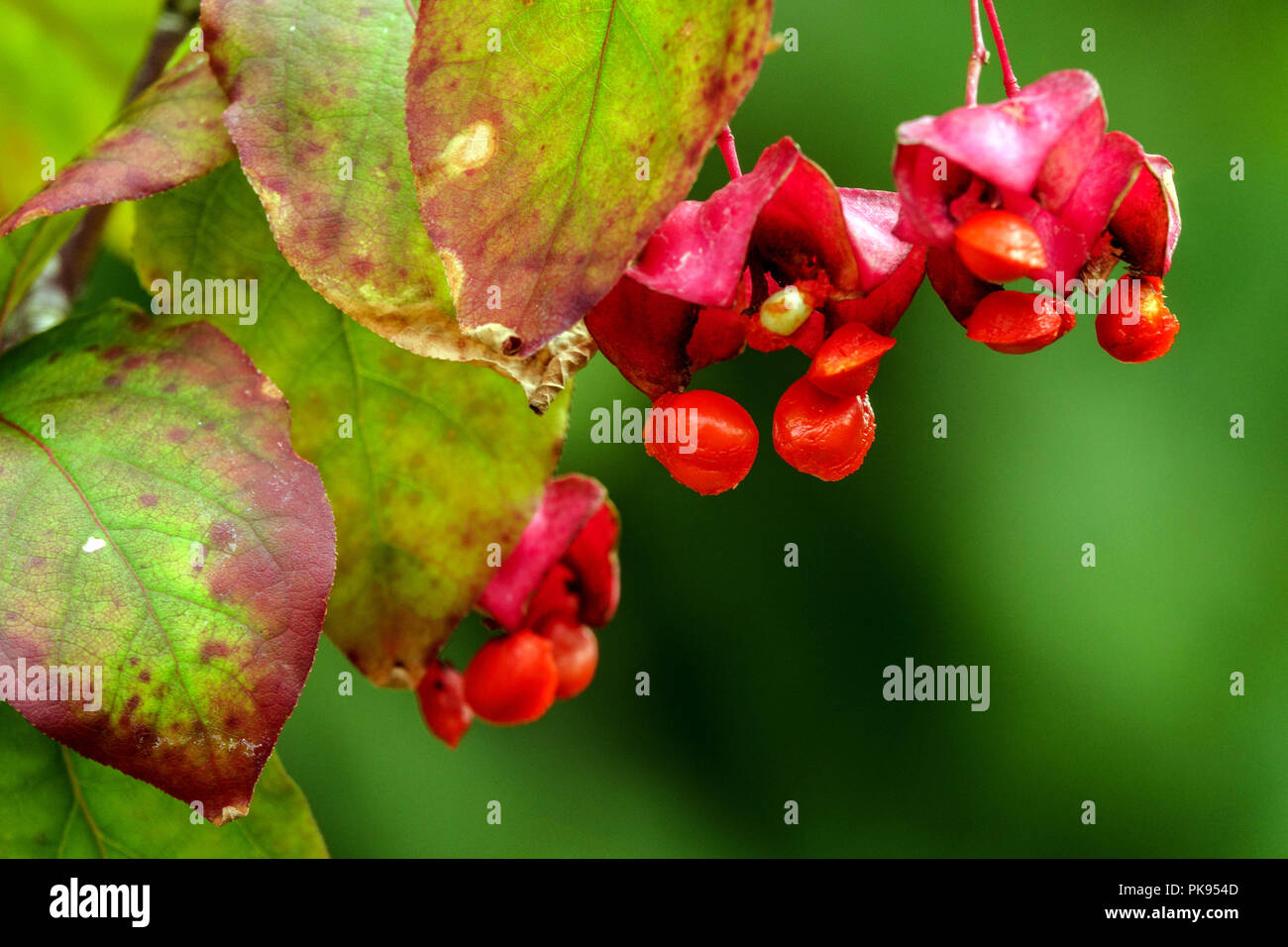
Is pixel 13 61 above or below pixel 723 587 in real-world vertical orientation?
above

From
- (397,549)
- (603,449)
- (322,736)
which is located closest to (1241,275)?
(603,449)

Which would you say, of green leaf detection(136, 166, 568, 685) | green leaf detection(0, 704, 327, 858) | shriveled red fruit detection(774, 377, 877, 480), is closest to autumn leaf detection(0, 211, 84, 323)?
green leaf detection(136, 166, 568, 685)

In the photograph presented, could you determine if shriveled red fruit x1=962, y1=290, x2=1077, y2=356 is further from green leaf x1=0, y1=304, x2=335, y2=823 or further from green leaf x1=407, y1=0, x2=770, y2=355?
green leaf x1=0, y1=304, x2=335, y2=823

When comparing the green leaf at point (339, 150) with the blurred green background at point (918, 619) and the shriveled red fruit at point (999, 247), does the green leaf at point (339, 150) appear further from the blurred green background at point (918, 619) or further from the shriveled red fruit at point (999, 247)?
the blurred green background at point (918, 619)

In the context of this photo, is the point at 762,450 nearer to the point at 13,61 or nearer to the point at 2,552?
the point at 13,61
